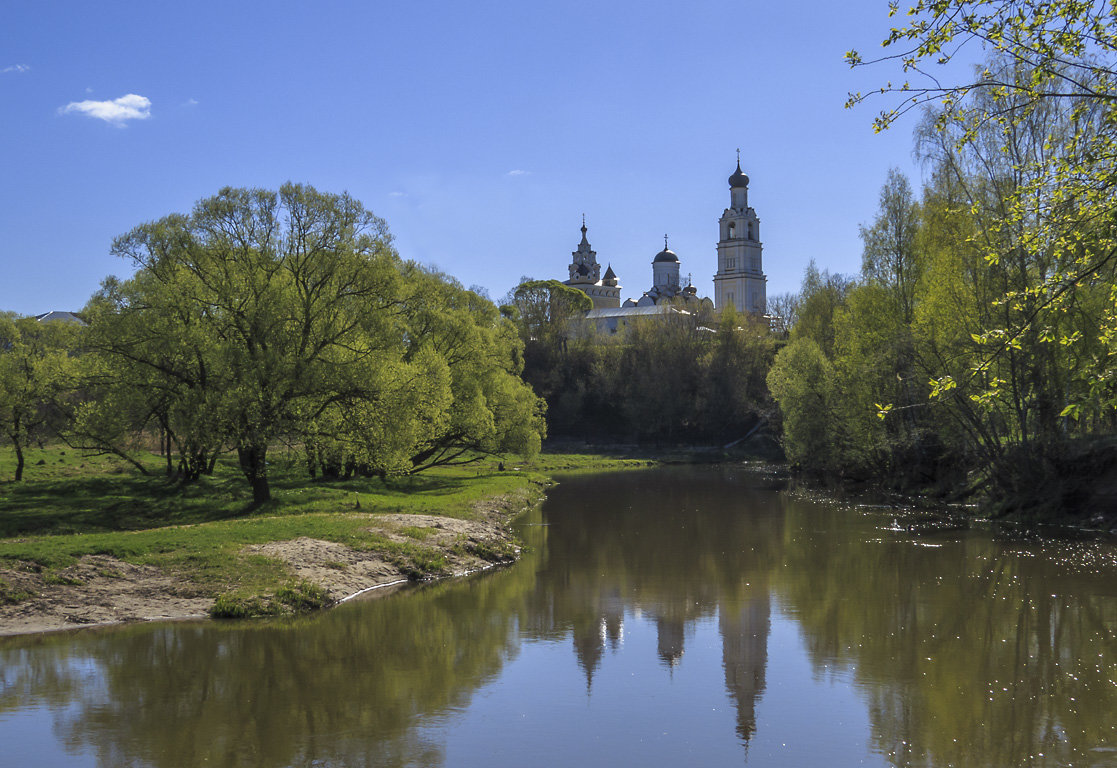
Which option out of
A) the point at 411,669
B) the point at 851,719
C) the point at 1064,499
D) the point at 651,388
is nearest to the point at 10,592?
the point at 411,669

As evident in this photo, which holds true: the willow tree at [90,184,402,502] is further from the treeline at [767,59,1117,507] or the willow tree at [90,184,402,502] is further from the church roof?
the church roof

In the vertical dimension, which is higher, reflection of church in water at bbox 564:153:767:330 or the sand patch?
reflection of church in water at bbox 564:153:767:330

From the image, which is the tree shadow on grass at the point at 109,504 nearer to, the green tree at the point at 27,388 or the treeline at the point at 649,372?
the green tree at the point at 27,388

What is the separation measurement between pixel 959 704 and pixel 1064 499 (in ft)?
63.7

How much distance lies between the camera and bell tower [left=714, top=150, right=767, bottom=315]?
144 meters

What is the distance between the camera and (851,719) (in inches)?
450

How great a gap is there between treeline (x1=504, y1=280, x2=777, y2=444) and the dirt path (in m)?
55.9

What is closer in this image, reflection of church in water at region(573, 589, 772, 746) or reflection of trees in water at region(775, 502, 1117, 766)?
reflection of trees in water at region(775, 502, 1117, 766)

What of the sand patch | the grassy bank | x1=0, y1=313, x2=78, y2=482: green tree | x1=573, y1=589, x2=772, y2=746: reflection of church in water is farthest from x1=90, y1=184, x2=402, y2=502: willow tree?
x1=573, y1=589, x2=772, y2=746: reflection of church in water

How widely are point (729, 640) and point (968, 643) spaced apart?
3742 mm

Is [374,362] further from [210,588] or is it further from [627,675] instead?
[627,675]

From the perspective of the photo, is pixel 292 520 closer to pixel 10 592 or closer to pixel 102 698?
pixel 10 592

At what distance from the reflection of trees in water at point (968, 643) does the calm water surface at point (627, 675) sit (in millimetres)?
50

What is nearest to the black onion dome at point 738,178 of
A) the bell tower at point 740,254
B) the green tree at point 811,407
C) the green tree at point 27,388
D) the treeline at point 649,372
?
the bell tower at point 740,254
